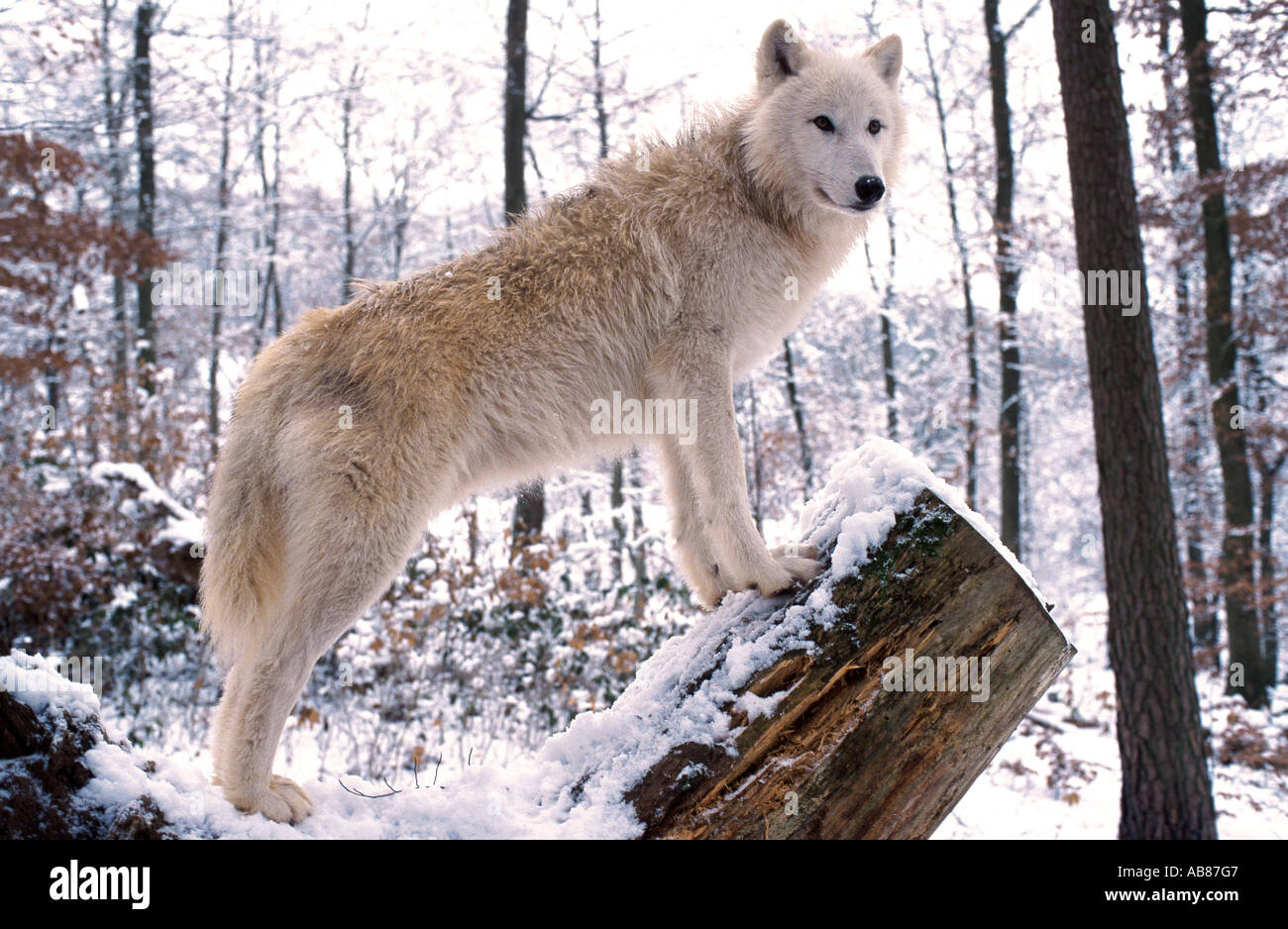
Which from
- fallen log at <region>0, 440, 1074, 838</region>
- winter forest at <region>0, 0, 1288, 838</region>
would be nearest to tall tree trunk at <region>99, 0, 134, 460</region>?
winter forest at <region>0, 0, 1288, 838</region>

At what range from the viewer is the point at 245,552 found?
3.24 metres

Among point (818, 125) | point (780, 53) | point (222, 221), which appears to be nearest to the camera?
point (818, 125)

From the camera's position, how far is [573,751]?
3180 mm

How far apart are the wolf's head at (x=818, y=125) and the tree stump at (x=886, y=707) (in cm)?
150

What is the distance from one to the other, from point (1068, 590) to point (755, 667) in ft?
115

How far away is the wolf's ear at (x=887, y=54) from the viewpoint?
421cm

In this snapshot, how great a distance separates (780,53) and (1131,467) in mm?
3885

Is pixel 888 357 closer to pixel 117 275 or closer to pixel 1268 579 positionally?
pixel 1268 579

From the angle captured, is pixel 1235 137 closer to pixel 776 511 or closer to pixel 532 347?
pixel 776 511

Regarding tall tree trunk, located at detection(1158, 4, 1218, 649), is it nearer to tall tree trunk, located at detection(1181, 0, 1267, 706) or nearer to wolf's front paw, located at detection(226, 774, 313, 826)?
tall tree trunk, located at detection(1181, 0, 1267, 706)

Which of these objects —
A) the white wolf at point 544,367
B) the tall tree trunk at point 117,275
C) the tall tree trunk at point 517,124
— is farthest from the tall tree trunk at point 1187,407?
the tall tree trunk at point 117,275

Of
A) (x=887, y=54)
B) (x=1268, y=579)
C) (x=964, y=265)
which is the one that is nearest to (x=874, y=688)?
(x=887, y=54)

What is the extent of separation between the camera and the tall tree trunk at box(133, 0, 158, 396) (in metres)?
14.2
